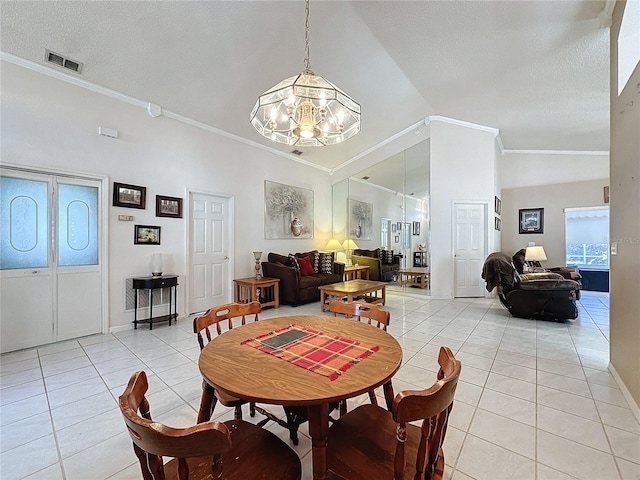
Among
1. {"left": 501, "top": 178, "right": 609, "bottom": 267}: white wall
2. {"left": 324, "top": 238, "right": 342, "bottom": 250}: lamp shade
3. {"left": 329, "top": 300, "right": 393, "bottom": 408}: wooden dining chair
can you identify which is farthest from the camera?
{"left": 324, "top": 238, "right": 342, "bottom": 250}: lamp shade

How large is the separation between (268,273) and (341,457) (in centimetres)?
462

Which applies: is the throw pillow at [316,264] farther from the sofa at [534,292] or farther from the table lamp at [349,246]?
the sofa at [534,292]

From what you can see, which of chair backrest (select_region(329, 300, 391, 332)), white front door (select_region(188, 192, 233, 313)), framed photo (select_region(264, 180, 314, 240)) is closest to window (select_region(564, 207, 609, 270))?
Result: framed photo (select_region(264, 180, 314, 240))

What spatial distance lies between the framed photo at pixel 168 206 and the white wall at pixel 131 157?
7 centimetres

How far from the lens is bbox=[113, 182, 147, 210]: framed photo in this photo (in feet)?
12.5

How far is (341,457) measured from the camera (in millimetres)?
1105

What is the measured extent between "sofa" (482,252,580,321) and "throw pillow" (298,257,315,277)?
323cm

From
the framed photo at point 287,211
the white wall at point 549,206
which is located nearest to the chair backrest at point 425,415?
the framed photo at point 287,211

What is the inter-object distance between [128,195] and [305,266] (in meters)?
3.33

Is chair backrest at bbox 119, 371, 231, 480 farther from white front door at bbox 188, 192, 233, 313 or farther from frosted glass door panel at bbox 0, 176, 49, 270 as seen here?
white front door at bbox 188, 192, 233, 313

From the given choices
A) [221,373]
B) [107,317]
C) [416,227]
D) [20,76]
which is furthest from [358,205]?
[221,373]

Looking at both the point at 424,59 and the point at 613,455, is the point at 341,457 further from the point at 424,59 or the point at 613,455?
the point at 424,59

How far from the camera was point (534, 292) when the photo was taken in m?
4.18

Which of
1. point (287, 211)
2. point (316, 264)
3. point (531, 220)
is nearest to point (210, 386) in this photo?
point (316, 264)
